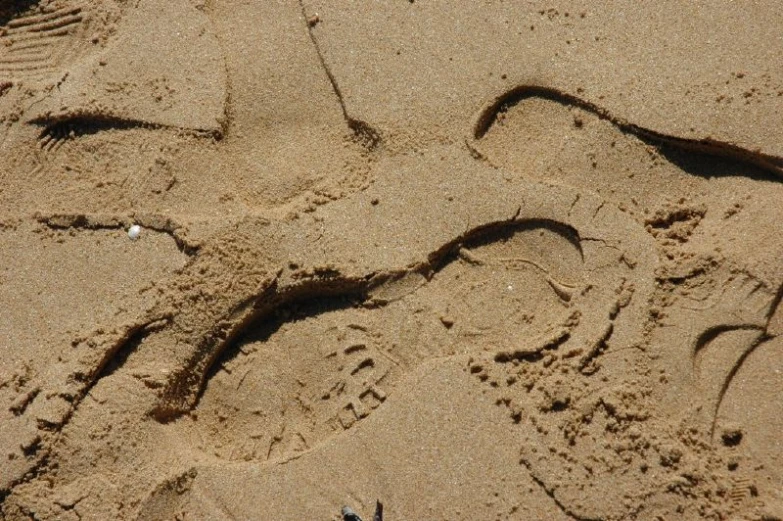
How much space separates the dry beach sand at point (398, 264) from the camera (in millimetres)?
2600

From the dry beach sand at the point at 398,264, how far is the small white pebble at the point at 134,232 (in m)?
0.03

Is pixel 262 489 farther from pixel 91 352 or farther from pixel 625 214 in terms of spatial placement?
pixel 625 214

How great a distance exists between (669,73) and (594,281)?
97 centimetres

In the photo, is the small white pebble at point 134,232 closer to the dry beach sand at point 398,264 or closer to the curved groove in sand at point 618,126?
the dry beach sand at point 398,264

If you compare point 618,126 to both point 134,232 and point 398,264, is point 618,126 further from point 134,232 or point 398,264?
point 134,232

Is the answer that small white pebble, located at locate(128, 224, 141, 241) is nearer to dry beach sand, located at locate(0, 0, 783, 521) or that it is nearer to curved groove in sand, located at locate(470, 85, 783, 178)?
dry beach sand, located at locate(0, 0, 783, 521)

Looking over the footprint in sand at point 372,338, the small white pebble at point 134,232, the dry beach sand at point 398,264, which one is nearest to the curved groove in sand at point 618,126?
the dry beach sand at point 398,264

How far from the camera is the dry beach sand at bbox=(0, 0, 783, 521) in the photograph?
8.53ft

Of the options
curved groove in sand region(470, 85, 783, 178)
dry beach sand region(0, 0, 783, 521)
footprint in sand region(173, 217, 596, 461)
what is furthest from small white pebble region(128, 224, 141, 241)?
curved groove in sand region(470, 85, 783, 178)

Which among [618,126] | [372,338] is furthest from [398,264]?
[618,126]

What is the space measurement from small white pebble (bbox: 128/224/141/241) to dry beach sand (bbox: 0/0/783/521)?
3 centimetres

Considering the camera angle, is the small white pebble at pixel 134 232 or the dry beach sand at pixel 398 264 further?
the small white pebble at pixel 134 232

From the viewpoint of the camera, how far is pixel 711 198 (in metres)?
2.80

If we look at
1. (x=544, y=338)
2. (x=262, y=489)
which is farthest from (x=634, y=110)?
(x=262, y=489)
